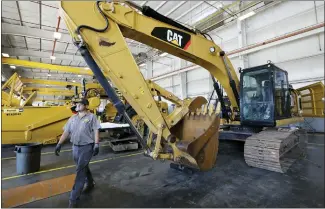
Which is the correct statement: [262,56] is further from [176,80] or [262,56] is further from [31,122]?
[31,122]

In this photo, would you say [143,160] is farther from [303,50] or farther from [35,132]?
[303,50]

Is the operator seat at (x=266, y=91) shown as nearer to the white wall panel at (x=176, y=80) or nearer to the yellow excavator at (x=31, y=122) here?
the yellow excavator at (x=31, y=122)

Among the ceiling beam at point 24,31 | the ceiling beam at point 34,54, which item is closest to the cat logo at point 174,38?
the ceiling beam at point 24,31

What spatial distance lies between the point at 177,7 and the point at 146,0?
1954 millimetres

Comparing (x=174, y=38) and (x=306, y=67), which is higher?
(x=306, y=67)

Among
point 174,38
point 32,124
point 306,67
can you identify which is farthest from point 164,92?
point 306,67

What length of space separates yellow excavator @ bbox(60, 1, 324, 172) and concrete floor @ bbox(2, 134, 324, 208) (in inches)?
17.1

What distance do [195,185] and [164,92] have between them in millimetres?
2192

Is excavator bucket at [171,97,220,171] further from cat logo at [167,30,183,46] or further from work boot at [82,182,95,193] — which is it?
work boot at [82,182,95,193]

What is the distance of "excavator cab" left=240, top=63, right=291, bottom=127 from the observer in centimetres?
439

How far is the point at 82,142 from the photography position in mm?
2969

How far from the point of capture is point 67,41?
1324cm

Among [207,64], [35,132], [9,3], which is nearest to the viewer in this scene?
[207,64]

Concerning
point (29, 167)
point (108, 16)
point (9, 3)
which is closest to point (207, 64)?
point (108, 16)
